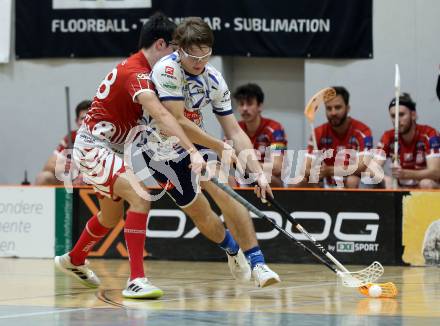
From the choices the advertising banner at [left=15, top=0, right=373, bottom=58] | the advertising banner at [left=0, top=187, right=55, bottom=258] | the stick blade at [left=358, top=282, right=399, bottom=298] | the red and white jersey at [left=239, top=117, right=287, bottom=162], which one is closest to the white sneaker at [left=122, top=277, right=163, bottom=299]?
the stick blade at [left=358, top=282, right=399, bottom=298]

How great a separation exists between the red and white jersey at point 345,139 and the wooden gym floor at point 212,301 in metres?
1.76

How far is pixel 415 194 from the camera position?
8578mm

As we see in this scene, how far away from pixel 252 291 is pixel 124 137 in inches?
50.9

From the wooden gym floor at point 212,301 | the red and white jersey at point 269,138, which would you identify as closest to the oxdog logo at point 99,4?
the red and white jersey at point 269,138

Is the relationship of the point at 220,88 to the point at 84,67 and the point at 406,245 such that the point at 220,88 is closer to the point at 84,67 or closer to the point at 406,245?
the point at 406,245

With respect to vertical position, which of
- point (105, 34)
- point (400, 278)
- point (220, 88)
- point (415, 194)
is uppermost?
point (105, 34)

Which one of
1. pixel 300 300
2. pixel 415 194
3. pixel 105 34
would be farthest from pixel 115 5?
pixel 300 300

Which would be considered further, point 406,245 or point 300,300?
point 406,245

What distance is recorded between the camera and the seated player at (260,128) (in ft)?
32.8

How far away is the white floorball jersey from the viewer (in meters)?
6.25

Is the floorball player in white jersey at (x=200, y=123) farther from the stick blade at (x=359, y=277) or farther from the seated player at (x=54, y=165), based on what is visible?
the seated player at (x=54, y=165)

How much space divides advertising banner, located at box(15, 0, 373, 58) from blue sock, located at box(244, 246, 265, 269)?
445 cm

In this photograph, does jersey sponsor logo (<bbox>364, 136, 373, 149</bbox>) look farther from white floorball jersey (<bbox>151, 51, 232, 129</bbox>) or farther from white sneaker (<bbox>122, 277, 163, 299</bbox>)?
white sneaker (<bbox>122, 277, 163, 299</bbox>)

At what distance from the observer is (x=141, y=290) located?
6.11m
